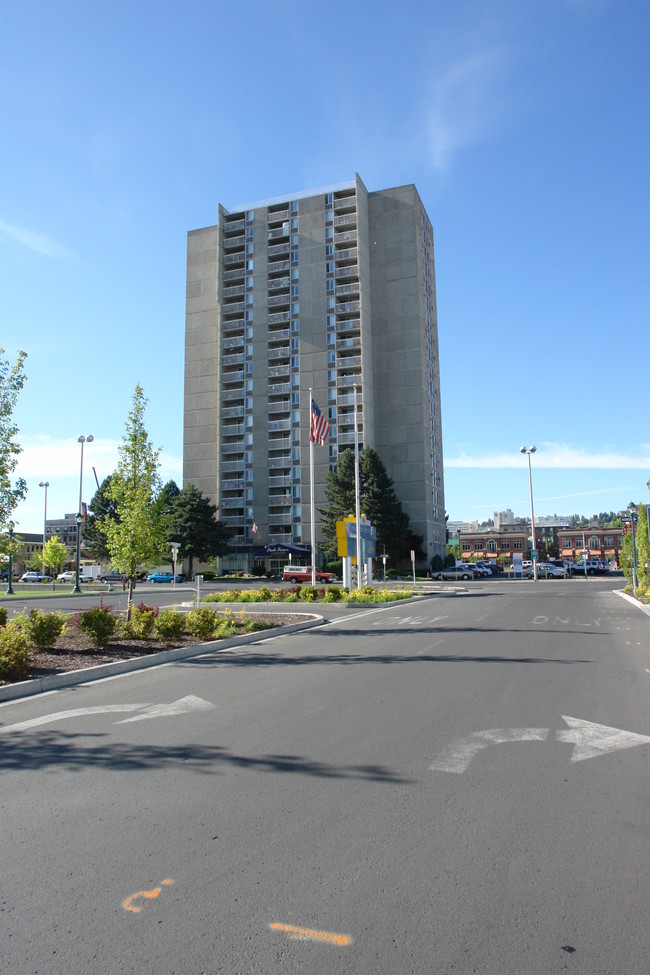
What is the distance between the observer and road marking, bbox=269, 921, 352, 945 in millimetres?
3154

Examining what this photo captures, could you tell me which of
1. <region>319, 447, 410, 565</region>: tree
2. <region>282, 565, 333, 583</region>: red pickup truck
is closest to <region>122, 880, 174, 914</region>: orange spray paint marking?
<region>282, 565, 333, 583</region>: red pickup truck

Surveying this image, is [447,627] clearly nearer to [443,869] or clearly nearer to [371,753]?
[371,753]

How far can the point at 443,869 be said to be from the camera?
3859 mm

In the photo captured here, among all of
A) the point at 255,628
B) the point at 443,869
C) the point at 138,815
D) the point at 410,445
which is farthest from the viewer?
the point at 410,445

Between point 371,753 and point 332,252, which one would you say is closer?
point 371,753

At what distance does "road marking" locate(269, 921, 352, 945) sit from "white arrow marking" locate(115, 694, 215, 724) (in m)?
4.83

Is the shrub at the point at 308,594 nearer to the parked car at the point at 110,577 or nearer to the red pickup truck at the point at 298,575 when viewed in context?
the red pickup truck at the point at 298,575

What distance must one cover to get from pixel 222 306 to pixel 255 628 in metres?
69.0

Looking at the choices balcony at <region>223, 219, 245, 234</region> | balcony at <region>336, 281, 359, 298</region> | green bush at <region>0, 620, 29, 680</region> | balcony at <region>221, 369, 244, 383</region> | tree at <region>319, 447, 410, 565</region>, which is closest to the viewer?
green bush at <region>0, 620, 29, 680</region>

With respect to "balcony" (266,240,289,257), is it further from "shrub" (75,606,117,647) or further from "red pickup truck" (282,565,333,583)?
"shrub" (75,606,117,647)

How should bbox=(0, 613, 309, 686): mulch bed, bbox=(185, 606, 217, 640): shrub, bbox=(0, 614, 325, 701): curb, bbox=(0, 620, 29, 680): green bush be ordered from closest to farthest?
bbox=(0, 614, 325, 701): curb
bbox=(0, 620, 29, 680): green bush
bbox=(0, 613, 309, 686): mulch bed
bbox=(185, 606, 217, 640): shrub

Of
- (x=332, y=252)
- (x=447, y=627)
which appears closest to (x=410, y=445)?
(x=332, y=252)

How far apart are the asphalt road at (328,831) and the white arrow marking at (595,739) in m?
0.04

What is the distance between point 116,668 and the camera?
1165 centimetres
